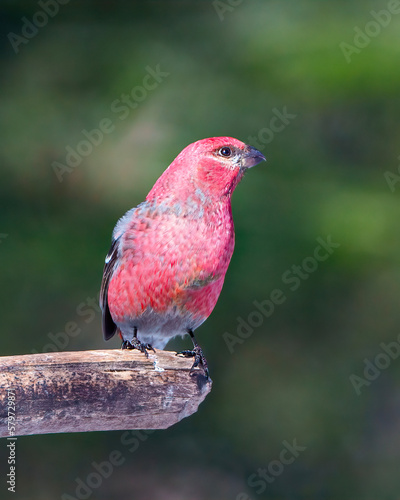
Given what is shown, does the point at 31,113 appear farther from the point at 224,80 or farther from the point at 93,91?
the point at 224,80

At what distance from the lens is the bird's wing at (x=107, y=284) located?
4.11 m

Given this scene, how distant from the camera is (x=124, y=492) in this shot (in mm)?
7469

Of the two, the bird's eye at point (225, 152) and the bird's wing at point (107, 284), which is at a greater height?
the bird's eye at point (225, 152)

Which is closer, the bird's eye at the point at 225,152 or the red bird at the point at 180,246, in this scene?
the red bird at the point at 180,246

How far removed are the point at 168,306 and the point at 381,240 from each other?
3829 millimetres

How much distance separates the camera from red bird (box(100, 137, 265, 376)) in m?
3.69

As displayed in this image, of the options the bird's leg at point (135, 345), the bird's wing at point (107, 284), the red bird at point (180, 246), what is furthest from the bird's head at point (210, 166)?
the bird's leg at point (135, 345)

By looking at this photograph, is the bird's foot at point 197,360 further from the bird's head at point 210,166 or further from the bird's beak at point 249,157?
the bird's beak at point 249,157

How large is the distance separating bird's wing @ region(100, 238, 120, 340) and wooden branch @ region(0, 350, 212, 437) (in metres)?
0.65

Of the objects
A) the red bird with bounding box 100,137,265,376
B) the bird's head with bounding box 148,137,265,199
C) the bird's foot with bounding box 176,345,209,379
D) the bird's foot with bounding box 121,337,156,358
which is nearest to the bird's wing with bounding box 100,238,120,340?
the red bird with bounding box 100,137,265,376

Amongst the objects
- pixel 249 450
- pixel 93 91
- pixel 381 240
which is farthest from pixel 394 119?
pixel 249 450

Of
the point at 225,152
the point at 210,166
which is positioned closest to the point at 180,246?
the point at 210,166

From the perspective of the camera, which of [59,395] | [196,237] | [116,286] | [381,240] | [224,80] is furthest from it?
[224,80]

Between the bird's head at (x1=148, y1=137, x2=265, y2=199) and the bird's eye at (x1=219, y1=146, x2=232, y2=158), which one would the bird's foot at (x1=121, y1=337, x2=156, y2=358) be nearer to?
the bird's head at (x1=148, y1=137, x2=265, y2=199)
